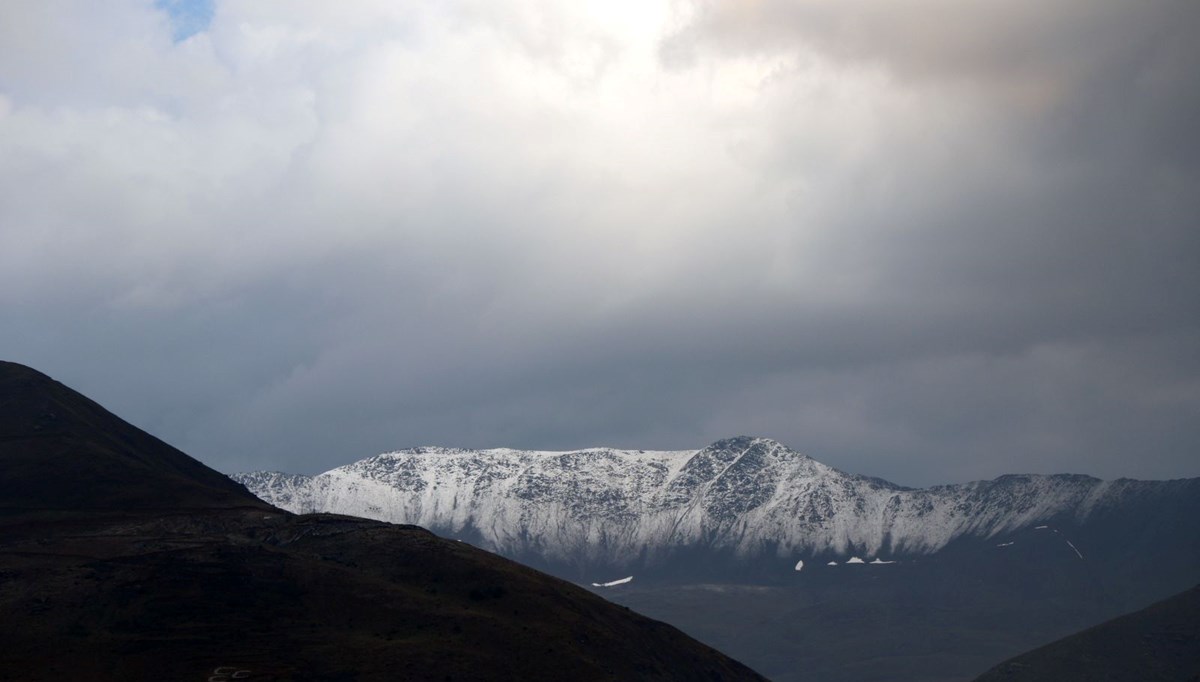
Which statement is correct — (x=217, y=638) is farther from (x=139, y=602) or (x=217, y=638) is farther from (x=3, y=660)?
(x=3, y=660)

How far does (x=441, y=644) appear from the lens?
19938 centimetres

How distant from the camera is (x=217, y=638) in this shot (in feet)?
632

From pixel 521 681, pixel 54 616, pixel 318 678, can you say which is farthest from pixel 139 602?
pixel 521 681

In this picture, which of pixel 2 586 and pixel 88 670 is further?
pixel 2 586

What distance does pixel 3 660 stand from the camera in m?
178

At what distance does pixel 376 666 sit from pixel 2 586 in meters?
59.3

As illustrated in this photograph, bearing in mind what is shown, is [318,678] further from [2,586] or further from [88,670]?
[2,586]

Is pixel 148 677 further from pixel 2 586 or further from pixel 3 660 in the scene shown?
pixel 2 586

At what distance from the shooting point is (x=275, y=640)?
195 metres

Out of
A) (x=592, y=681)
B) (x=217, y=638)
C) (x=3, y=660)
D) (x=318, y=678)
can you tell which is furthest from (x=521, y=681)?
(x=3, y=660)

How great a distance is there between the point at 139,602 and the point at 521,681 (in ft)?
191

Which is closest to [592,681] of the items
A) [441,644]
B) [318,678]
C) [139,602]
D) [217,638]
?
[441,644]

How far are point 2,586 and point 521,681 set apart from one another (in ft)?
259

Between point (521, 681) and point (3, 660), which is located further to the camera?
point (521, 681)
